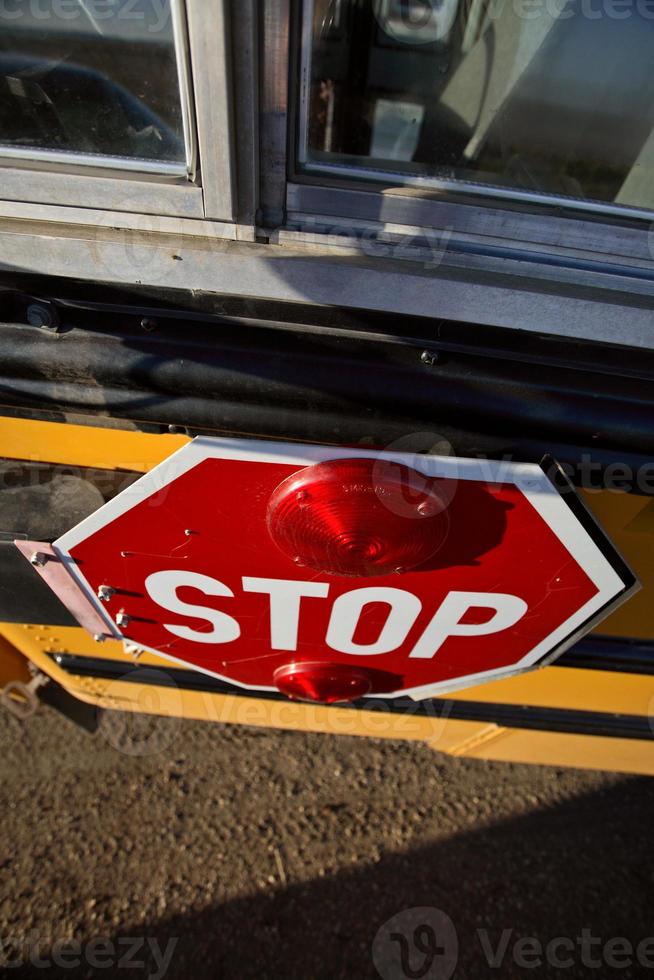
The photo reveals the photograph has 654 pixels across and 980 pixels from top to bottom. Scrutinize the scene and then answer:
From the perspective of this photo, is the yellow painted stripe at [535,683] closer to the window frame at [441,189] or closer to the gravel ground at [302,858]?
the gravel ground at [302,858]

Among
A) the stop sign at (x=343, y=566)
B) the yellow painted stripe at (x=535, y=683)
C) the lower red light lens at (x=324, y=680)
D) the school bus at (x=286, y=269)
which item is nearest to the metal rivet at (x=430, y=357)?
the school bus at (x=286, y=269)

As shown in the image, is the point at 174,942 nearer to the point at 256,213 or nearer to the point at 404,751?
the point at 404,751

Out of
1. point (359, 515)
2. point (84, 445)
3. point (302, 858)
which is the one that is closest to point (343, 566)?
point (359, 515)

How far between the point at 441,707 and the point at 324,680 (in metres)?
0.37

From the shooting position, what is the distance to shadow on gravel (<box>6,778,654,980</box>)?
4.84 ft

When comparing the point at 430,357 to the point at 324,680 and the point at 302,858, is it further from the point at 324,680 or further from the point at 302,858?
the point at 302,858

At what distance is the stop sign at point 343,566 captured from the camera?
74 centimetres

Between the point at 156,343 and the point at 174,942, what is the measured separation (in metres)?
1.57

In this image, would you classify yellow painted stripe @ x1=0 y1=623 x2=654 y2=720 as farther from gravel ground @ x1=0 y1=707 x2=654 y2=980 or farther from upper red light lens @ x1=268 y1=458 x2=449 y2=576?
gravel ground @ x1=0 y1=707 x2=654 y2=980

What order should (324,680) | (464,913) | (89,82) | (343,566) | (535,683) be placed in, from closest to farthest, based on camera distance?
(89,82)
(343,566)
(324,680)
(535,683)
(464,913)

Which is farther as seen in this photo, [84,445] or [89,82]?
[84,445]

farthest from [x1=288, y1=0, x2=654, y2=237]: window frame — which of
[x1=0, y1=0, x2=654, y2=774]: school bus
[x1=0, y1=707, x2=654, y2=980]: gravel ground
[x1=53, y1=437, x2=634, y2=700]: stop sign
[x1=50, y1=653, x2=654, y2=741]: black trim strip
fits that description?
[x1=0, y1=707, x2=654, y2=980]: gravel ground

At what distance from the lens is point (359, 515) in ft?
2.45

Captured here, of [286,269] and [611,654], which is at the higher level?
[286,269]
